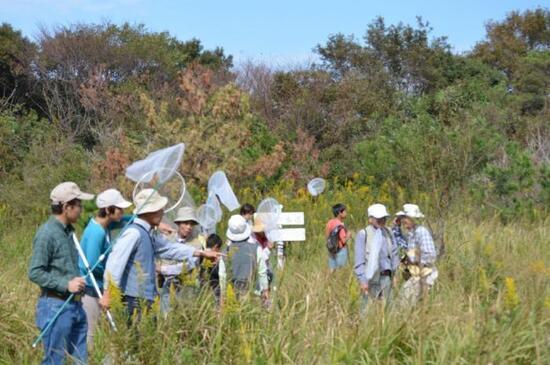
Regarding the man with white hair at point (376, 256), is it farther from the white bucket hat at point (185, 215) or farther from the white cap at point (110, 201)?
the white cap at point (110, 201)

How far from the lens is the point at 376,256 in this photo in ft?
25.3

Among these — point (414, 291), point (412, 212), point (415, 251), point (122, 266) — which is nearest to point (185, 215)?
point (122, 266)

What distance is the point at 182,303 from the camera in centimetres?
566

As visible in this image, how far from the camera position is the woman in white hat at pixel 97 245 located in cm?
602

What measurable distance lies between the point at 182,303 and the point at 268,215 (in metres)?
3.85

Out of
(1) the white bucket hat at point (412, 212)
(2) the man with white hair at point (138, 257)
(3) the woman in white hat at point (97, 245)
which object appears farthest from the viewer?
(1) the white bucket hat at point (412, 212)

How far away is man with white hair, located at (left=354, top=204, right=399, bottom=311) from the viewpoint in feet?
25.4

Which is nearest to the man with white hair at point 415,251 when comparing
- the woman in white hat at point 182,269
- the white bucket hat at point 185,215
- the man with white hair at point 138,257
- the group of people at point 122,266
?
the group of people at point 122,266

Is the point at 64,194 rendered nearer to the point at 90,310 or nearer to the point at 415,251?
the point at 90,310

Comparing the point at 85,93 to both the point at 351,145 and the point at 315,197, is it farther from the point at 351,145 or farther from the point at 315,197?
the point at 315,197

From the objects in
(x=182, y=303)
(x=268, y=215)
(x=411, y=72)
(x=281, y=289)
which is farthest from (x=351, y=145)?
(x=182, y=303)

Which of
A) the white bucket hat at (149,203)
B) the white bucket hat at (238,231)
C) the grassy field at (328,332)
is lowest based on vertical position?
the grassy field at (328,332)

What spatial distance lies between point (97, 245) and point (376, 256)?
9.35 feet

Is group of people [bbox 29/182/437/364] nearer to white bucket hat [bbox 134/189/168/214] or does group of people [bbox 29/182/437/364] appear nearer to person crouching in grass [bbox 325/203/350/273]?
white bucket hat [bbox 134/189/168/214]
